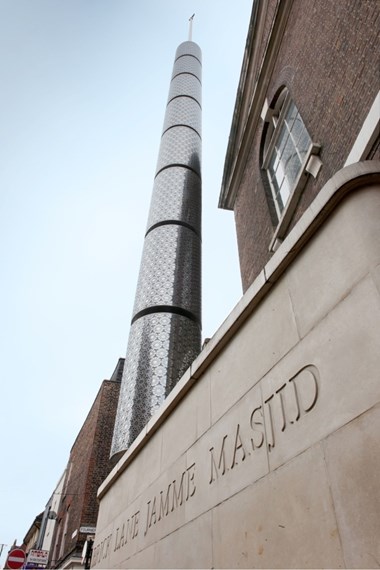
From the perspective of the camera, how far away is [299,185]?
6.59 m

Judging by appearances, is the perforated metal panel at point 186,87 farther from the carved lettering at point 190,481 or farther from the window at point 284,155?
the carved lettering at point 190,481

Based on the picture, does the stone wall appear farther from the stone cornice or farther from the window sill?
the stone cornice

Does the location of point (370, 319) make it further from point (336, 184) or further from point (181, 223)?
point (181, 223)

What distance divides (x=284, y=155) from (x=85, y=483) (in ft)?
56.3

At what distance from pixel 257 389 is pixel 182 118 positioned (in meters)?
14.8

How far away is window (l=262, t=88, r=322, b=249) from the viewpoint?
6.90m

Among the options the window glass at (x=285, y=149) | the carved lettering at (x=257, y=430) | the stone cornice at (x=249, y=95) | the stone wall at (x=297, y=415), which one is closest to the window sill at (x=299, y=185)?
the window glass at (x=285, y=149)

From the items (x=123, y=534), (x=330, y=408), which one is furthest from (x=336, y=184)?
(x=123, y=534)

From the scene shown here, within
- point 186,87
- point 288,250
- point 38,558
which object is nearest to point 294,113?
point 288,250

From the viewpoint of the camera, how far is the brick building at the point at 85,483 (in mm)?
18500

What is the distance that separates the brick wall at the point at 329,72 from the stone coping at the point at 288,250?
2079 millimetres

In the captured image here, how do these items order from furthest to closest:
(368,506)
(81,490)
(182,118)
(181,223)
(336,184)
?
(81,490)
(182,118)
(181,223)
(336,184)
(368,506)

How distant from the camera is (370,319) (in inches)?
87.4

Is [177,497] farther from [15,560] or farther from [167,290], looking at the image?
[15,560]
